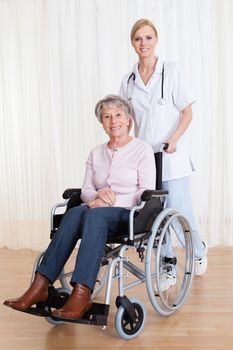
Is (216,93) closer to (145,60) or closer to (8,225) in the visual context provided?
(145,60)

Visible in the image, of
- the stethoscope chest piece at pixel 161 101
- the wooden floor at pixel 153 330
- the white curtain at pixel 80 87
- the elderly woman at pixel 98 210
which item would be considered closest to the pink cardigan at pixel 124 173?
the elderly woman at pixel 98 210

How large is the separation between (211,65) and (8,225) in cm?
193

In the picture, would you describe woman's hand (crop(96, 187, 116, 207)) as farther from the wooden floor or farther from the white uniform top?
the wooden floor

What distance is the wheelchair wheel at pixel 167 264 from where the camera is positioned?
254cm

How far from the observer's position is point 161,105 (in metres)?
3.01

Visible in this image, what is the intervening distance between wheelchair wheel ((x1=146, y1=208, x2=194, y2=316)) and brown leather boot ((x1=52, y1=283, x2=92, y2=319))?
0.28m

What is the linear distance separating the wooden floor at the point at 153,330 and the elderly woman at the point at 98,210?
21 cm

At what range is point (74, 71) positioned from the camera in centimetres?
433

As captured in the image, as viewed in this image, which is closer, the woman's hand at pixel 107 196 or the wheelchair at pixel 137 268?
the wheelchair at pixel 137 268

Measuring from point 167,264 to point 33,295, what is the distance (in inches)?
29.6

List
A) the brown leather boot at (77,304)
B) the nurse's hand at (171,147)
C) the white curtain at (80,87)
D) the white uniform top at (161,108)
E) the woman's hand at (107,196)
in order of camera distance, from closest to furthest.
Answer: the brown leather boot at (77,304) < the woman's hand at (107,196) < the nurse's hand at (171,147) < the white uniform top at (161,108) < the white curtain at (80,87)

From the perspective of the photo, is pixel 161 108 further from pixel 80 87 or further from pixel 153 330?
pixel 80 87

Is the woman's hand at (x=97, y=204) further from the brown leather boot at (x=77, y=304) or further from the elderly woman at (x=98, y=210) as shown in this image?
the brown leather boot at (x=77, y=304)

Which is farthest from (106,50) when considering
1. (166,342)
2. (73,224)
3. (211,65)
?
(166,342)
